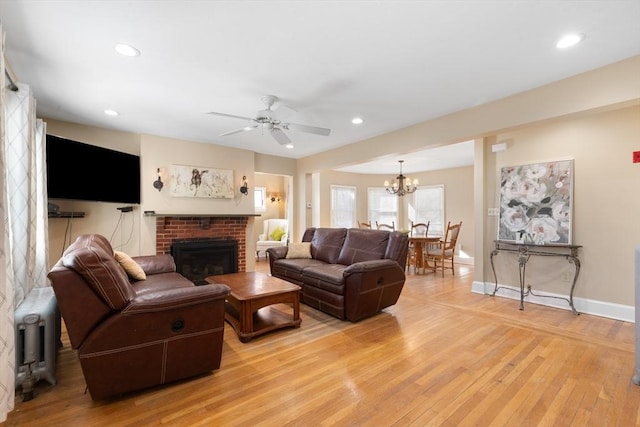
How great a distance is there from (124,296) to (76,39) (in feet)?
6.40

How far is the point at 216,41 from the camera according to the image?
7.24 feet

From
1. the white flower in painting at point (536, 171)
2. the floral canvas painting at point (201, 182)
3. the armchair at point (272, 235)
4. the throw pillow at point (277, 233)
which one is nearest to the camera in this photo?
the white flower in painting at point (536, 171)

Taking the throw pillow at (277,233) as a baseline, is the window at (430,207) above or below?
above

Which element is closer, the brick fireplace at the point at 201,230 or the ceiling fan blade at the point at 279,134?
the ceiling fan blade at the point at 279,134

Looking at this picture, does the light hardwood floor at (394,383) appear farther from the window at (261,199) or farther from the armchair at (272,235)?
the window at (261,199)

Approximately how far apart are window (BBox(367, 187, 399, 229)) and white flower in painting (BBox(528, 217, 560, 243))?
5013mm

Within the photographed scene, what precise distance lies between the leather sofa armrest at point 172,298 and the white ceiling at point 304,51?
184 centimetres

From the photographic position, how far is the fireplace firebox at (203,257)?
4820 mm

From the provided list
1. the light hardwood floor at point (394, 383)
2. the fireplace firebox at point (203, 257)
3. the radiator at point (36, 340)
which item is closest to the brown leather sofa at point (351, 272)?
the light hardwood floor at point (394, 383)

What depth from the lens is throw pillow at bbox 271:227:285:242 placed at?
24.8 ft

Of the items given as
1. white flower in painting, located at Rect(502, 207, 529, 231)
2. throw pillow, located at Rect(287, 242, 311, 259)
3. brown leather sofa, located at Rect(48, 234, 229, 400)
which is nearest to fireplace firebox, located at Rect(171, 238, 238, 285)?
throw pillow, located at Rect(287, 242, 311, 259)

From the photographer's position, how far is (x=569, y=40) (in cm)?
220

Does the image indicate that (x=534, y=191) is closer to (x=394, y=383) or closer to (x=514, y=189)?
(x=514, y=189)

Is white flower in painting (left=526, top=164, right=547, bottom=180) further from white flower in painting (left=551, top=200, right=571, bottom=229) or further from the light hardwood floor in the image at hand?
the light hardwood floor
